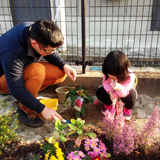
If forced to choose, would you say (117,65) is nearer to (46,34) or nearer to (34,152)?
(46,34)

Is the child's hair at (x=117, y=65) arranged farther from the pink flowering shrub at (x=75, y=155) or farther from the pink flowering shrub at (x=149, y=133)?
the pink flowering shrub at (x=75, y=155)

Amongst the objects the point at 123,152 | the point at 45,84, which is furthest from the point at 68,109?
the point at 123,152

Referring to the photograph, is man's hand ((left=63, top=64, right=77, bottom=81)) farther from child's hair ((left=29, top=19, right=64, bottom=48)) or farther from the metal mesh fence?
child's hair ((left=29, top=19, right=64, bottom=48))

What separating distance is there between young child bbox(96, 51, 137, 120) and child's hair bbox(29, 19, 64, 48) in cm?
55

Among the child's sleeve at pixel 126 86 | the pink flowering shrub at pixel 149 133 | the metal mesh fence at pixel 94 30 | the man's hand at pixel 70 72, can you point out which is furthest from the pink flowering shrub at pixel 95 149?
the metal mesh fence at pixel 94 30

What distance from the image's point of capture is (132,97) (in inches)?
80.8

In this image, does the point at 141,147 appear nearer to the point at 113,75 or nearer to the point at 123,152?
the point at 123,152

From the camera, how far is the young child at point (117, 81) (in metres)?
1.75

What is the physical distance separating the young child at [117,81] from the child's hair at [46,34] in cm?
55

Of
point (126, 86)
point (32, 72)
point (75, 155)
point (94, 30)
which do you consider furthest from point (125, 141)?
point (94, 30)

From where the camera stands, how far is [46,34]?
1489 millimetres

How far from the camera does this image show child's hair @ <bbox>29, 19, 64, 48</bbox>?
4.89 ft

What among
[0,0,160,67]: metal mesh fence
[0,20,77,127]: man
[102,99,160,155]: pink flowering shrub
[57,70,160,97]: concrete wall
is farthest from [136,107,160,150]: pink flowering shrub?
[0,0,160,67]: metal mesh fence

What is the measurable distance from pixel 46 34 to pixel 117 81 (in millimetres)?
934
